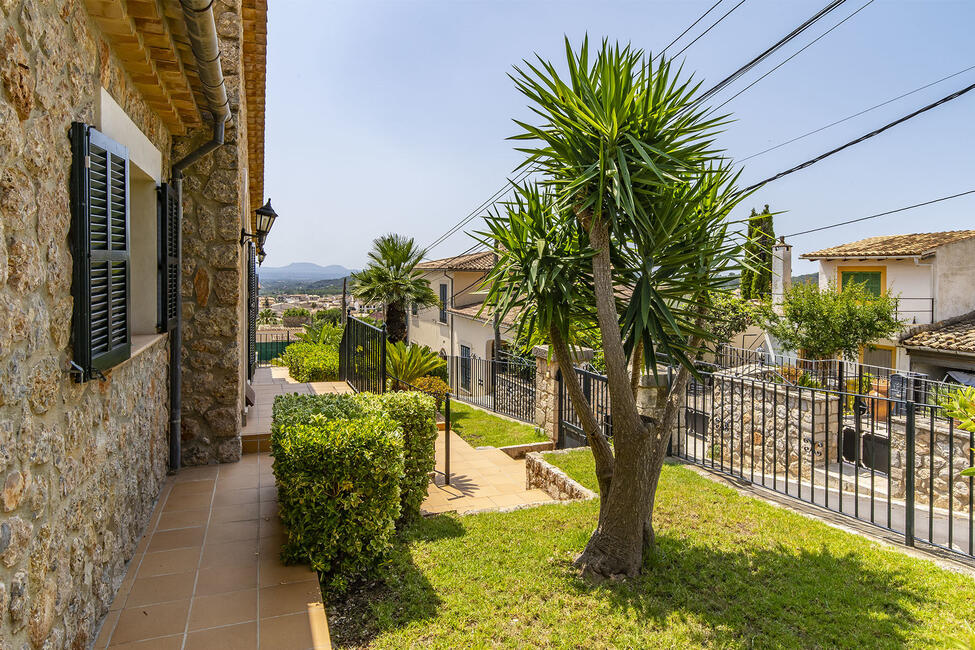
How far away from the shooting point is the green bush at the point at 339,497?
3617 mm

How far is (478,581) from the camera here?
3783 millimetres

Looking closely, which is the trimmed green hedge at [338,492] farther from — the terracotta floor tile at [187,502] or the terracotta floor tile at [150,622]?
the terracotta floor tile at [187,502]

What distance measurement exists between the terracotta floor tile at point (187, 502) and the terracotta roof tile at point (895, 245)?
24.6m

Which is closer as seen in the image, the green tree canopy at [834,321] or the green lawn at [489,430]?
the green lawn at [489,430]

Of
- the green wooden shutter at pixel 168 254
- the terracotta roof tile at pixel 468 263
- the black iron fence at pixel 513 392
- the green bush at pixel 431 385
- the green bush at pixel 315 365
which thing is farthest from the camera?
the terracotta roof tile at pixel 468 263

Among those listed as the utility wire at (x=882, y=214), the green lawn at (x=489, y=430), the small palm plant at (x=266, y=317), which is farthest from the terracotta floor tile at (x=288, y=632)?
the small palm plant at (x=266, y=317)

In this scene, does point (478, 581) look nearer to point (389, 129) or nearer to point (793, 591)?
point (793, 591)

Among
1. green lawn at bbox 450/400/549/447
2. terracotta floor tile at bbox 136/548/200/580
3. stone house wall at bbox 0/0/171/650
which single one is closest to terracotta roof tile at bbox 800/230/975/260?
green lawn at bbox 450/400/549/447

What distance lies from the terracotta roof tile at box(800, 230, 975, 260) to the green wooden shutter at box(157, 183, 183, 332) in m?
24.4

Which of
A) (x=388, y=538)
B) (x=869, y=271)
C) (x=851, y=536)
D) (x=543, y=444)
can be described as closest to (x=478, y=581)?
(x=388, y=538)

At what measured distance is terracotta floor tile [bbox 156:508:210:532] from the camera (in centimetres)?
427

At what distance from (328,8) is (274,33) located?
942 millimetres

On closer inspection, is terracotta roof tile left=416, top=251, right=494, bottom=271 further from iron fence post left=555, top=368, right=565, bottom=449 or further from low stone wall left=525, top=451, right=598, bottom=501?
low stone wall left=525, top=451, right=598, bottom=501

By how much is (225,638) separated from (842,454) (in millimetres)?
7639
